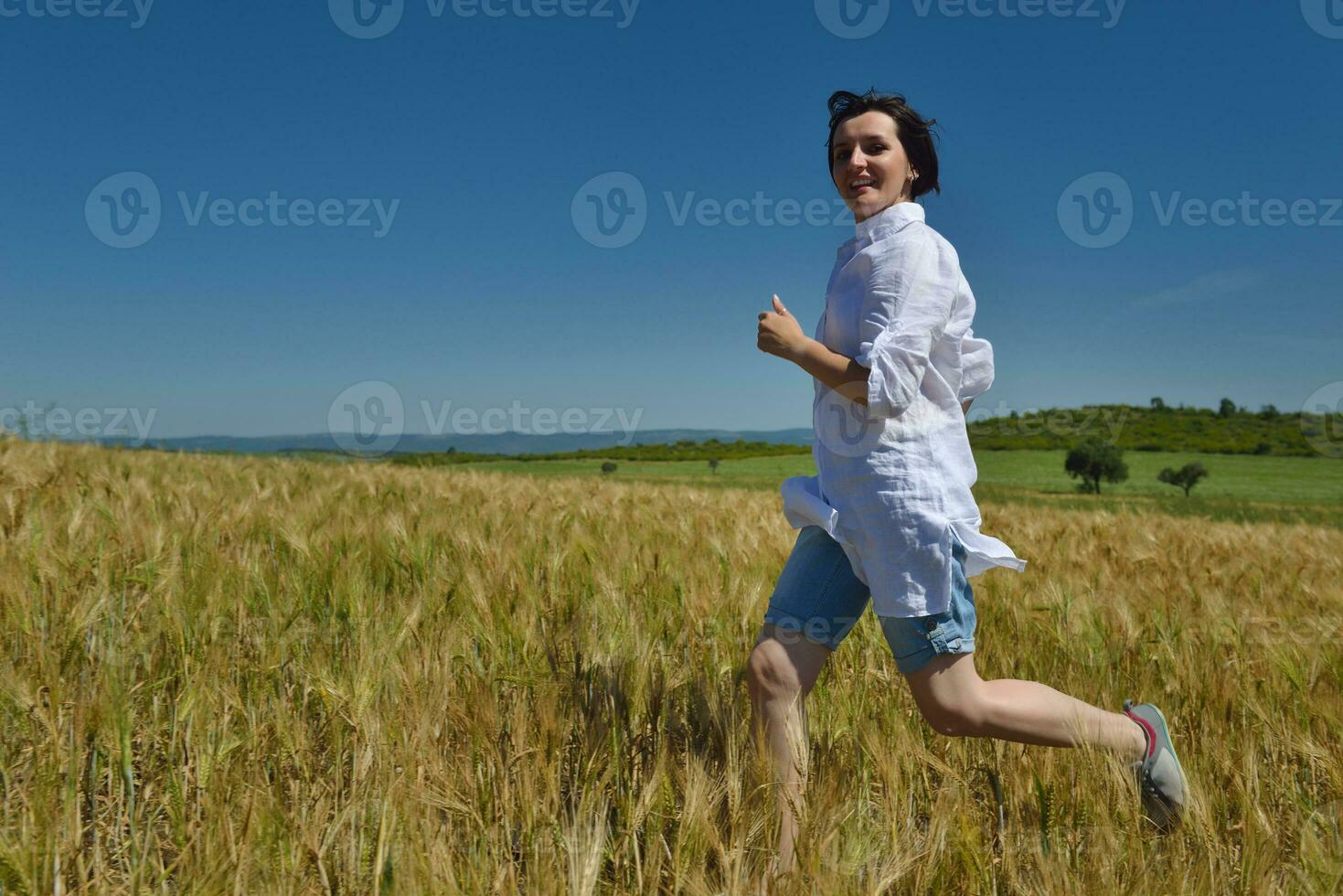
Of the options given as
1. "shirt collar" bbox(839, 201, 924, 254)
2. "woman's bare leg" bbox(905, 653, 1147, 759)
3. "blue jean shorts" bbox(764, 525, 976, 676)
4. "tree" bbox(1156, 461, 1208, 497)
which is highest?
"shirt collar" bbox(839, 201, 924, 254)

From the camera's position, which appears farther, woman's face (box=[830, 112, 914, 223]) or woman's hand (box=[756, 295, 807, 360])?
woman's face (box=[830, 112, 914, 223])

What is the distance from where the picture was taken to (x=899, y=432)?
58.5 inches

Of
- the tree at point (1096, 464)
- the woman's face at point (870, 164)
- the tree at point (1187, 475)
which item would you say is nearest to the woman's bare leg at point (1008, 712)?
the woman's face at point (870, 164)

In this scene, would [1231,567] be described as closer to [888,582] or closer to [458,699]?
[888,582]

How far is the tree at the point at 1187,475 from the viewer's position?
33.1 metres

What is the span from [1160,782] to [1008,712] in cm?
41

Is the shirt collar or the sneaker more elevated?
the shirt collar

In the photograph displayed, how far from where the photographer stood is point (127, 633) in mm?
2049

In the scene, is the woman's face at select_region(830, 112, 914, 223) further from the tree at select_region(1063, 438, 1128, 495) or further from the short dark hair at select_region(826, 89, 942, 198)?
the tree at select_region(1063, 438, 1128, 495)

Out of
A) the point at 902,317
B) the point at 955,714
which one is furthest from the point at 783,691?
the point at 902,317

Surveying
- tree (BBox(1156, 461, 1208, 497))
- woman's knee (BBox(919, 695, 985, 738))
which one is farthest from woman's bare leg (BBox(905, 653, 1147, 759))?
tree (BBox(1156, 461, 1208, 497))

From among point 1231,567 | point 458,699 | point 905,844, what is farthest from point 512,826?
point 1231,567

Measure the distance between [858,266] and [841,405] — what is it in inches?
12.2

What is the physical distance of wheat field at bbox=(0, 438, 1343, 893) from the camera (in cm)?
117
